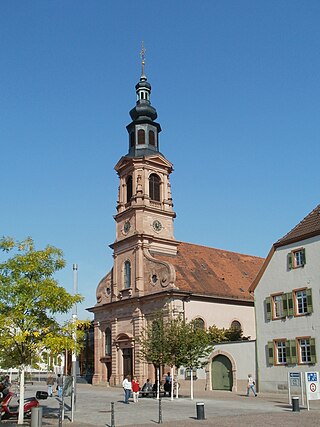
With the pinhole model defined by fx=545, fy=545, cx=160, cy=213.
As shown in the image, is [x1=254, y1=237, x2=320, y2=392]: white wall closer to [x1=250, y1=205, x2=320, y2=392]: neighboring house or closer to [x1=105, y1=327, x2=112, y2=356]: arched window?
[x1=250, y1=205, x2=320, y2=392]: neighboring house

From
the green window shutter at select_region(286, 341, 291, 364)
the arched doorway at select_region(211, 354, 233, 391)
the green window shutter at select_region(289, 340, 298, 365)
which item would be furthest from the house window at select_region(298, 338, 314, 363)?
the arched doorway at select_region(211, 354, 233, 391)

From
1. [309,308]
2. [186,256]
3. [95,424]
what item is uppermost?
[186,256]

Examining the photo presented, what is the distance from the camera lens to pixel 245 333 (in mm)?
52750

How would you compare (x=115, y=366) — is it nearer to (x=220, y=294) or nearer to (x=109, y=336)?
(x=109, y=336)

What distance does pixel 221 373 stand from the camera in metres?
39.8

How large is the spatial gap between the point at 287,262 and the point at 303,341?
501 centimetres

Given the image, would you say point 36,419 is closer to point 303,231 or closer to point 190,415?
point 190,415

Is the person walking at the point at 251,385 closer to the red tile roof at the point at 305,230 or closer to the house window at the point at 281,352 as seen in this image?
the house window at the point at 281,352

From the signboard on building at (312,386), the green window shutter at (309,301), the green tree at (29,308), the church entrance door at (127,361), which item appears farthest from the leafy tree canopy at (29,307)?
the church entrance door at (127,361)

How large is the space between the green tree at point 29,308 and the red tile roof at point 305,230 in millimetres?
16565

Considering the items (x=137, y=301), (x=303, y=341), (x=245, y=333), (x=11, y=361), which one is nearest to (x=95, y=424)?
(x=11, y=361)

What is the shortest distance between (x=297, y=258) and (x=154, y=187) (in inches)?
972

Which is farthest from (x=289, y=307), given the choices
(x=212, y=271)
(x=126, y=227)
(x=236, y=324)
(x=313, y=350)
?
(x=126, y=227)

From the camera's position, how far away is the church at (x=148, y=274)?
4953 centimetres
